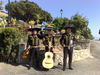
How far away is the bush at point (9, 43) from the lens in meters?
8.27

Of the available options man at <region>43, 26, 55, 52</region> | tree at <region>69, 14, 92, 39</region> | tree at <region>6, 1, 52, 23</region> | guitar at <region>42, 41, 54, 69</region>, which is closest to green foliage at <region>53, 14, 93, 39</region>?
tree at <region>69, 14, 92, 39</region>

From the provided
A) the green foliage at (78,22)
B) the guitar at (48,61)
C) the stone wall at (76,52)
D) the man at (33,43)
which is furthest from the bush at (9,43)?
the green foliage at (78,22)

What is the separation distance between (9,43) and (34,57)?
1240 mm

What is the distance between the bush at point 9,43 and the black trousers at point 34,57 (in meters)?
Result: 0.75

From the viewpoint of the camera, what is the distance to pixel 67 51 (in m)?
8.60

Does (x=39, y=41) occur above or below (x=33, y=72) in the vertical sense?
above

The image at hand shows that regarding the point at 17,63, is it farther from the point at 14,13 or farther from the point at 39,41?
the point at 14,13

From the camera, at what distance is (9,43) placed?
831 cm

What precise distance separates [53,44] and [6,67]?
2.22 meters

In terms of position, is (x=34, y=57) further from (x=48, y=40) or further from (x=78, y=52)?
(x=78, y=52)

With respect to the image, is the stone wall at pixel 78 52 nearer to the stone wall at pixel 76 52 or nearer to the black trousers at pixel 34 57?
the stone wall at pixel 76 52

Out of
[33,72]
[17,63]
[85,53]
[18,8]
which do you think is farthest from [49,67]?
[18,8]

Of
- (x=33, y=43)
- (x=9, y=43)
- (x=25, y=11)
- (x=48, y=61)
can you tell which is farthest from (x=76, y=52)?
(x=25, y=11)

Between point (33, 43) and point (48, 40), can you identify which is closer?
point (33, 43)
